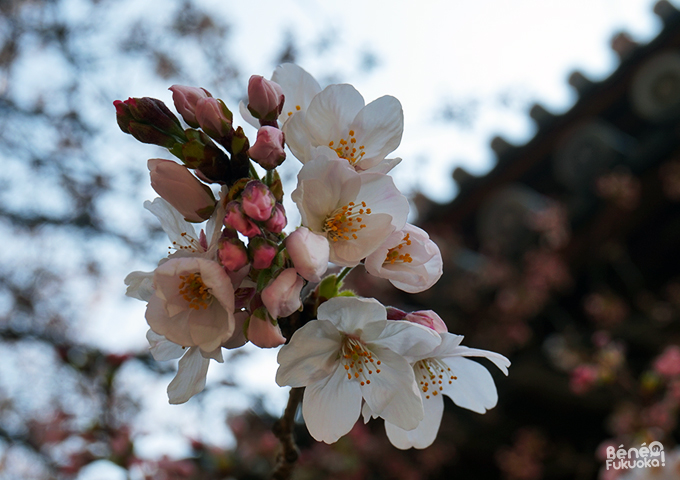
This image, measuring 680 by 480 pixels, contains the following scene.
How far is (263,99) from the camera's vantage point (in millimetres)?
745

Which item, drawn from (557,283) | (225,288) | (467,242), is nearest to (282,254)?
(225,288)

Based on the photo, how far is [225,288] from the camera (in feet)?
2.01

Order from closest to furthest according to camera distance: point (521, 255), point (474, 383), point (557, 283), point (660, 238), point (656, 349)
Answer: point (474, 383) < point (656, 349) < point (660, 238) < point (557, 283) < point (521, 255)

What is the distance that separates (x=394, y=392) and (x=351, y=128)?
0.41 meters

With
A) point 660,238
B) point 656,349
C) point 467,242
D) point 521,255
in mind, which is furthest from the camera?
point 467,242

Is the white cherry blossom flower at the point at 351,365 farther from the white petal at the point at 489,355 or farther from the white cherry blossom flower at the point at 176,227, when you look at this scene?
the white cherry blossom flower at the point at 176,227

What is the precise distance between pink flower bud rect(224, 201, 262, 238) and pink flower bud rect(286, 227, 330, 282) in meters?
0.05

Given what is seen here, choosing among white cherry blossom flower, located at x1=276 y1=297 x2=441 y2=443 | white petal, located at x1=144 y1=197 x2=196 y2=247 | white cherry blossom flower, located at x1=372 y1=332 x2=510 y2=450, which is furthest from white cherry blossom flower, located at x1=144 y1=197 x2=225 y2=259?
white cherry blossom flower, located at x1=372 y1=332 x2=510 y2=450

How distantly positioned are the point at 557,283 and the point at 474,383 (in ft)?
7.73

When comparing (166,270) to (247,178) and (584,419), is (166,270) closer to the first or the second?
(247,178)

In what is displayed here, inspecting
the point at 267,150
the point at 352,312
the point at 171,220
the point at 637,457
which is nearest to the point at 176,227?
the point at 171,220

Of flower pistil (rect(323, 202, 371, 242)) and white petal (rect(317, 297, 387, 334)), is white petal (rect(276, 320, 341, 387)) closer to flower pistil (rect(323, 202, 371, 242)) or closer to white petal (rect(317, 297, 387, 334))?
white petal (rect(317, 297, 387, 334))

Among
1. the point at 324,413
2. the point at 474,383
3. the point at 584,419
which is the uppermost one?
the point at 584,419

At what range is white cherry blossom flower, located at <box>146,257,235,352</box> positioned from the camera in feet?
2.01
